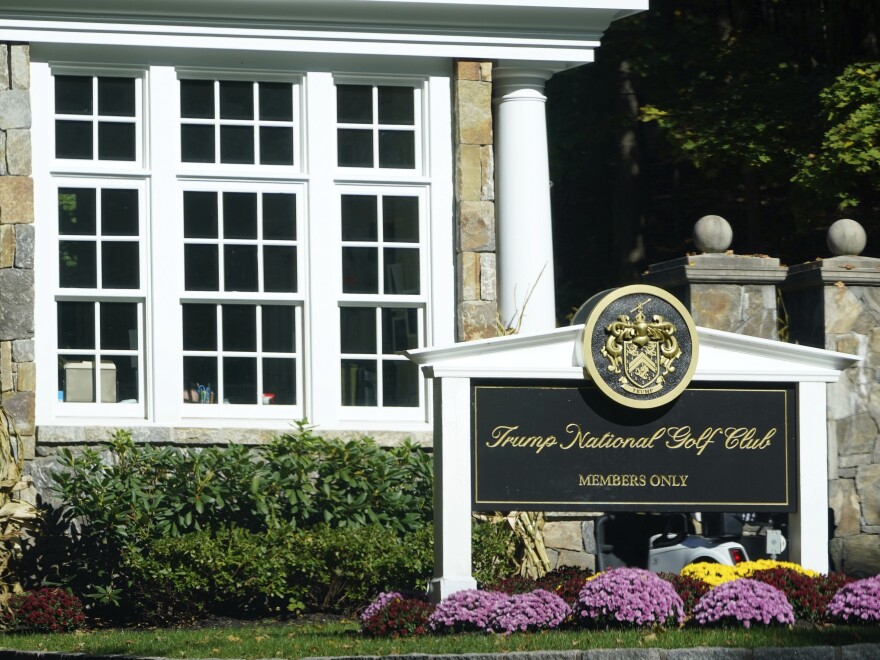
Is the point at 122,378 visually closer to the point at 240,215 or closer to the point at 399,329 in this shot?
the point at 240,215

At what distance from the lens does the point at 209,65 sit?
1280 centimetres

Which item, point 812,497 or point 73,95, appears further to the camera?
point 73,95

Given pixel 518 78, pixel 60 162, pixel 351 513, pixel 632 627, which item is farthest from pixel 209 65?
pixel 632 627

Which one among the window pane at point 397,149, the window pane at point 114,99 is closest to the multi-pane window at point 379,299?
the window pane at point 397,149

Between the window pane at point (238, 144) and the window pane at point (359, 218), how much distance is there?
0.91m

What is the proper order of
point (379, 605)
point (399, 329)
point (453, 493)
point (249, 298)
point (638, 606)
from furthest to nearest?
point (399, 329) < point (249, 298) < point (453, 493) < point (379, 605) < point (638, 606)

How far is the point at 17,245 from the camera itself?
1224 cm

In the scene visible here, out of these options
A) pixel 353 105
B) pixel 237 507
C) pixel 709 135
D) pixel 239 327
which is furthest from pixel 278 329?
pixel 709 135

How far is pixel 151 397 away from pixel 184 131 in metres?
2.30

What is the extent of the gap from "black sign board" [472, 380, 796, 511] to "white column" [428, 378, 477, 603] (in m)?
0.10

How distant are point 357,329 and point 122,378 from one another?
204cm

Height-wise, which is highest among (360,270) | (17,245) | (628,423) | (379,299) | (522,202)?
(522,202)

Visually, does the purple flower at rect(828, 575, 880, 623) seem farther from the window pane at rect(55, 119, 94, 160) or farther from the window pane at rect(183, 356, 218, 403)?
the window pane at rect(55, 119, 94, 160)

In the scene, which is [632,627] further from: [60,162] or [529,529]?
[60,162]
